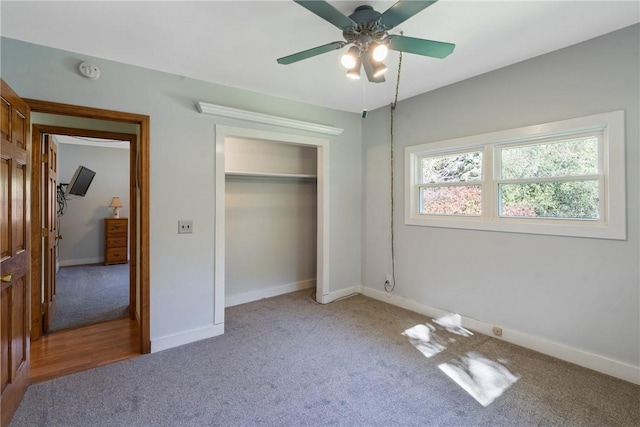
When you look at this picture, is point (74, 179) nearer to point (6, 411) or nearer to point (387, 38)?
point (6, 411)

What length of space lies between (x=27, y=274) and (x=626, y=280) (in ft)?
14.3

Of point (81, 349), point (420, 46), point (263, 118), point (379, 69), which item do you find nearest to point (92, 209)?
point (81, 349)

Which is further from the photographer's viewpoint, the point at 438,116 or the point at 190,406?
the point at 438,116

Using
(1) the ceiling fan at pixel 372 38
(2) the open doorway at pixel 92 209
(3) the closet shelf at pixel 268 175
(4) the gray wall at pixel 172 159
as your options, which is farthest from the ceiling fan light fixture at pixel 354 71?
(2) the open doorway at pixel 92 209

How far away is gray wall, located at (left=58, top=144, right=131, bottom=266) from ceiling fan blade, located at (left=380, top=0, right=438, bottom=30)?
Result: 7045mm

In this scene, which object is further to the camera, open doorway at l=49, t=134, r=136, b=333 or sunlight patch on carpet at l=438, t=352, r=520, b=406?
open doorway at l=49, t=134, r=136, b=333

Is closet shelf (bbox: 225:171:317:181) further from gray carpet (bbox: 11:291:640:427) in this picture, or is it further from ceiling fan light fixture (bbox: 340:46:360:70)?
ceiling fan light fixture (bbox: 340:46:360:70)

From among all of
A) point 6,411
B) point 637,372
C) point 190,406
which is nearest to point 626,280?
point 637,372

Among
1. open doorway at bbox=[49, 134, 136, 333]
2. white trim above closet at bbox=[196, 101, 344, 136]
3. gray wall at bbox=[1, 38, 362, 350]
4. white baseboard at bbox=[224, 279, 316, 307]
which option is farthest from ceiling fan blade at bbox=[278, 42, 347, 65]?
open doorway at bbox=[49, 134, 136, 333]

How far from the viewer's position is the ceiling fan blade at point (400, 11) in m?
1.51

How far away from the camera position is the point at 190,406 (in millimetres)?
1979

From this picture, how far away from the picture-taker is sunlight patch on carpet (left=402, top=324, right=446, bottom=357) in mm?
2693

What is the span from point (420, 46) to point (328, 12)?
0.63 m

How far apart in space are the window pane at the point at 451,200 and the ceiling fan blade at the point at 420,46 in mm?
1714
